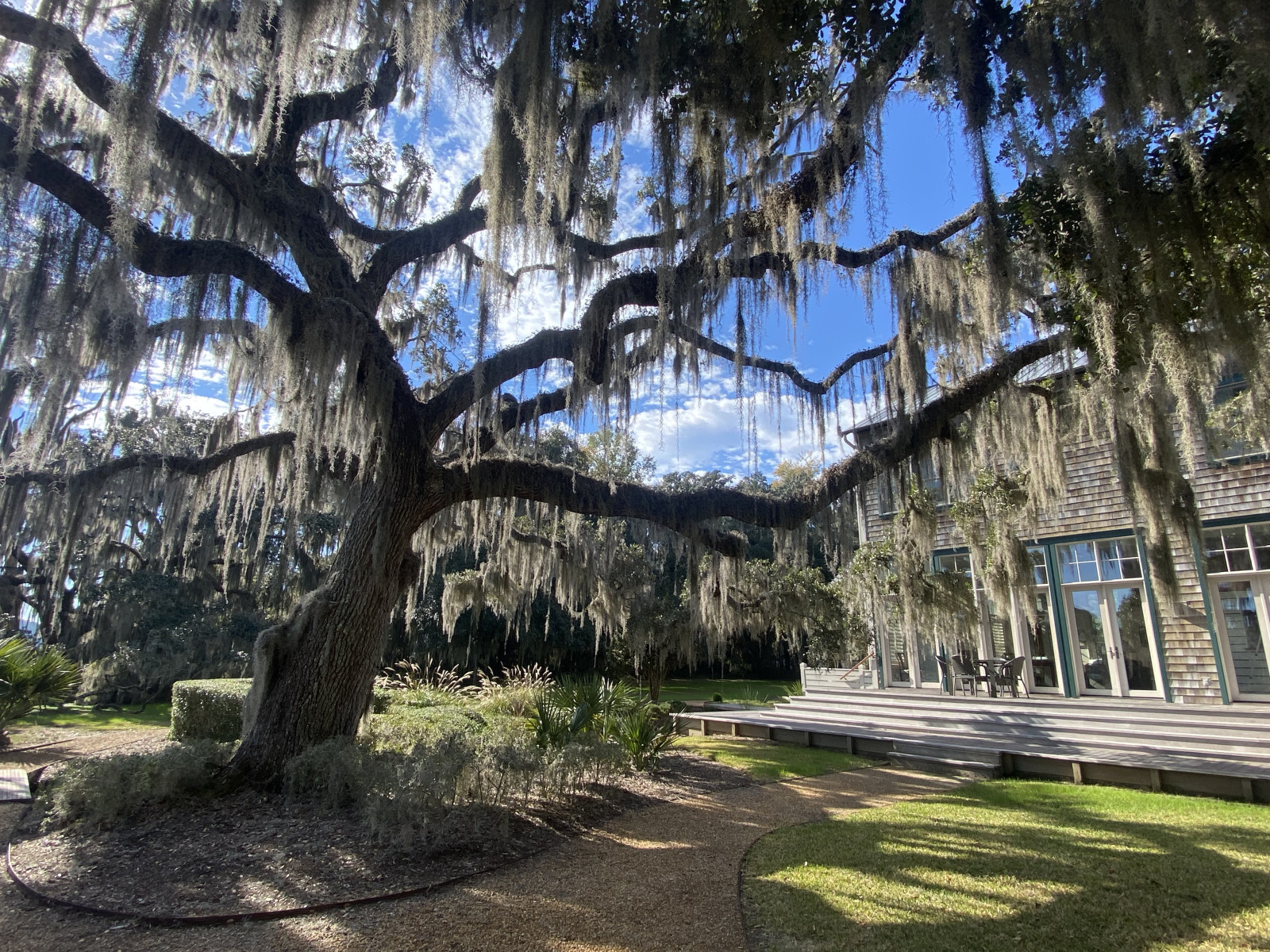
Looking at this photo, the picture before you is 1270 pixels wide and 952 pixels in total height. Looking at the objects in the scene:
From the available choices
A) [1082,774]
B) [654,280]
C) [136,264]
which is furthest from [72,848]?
[1082,774]

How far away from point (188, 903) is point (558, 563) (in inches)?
247

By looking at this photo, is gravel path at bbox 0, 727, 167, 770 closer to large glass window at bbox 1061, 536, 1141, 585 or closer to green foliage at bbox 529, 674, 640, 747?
green foliage at bbox 529, 674, 640, 747

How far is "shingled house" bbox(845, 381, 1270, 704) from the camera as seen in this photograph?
31.5 feet

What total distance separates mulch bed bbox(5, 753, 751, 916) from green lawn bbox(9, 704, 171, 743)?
23.3ft

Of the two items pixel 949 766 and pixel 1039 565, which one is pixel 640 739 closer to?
pixel 949 766

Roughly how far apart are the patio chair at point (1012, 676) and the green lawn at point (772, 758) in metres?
3.68

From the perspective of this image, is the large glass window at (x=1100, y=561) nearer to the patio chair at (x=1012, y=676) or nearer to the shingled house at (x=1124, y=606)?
the shingled house at (x=1124, y=606)

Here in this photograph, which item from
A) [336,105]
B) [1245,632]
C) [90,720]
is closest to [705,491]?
[336,105]

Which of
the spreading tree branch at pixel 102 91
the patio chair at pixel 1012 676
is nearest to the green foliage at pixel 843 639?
the patio chair at pixel 1012 676

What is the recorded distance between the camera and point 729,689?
22.6 m

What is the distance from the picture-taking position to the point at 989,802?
6086mm

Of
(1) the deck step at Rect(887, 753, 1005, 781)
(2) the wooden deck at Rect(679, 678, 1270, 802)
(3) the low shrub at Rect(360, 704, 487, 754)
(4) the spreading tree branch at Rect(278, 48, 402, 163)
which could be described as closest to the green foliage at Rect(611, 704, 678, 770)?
(3) the low shrub at Rect(360, 704, 487, 754)

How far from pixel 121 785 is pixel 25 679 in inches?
223

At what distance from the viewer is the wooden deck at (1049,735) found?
6816mm
